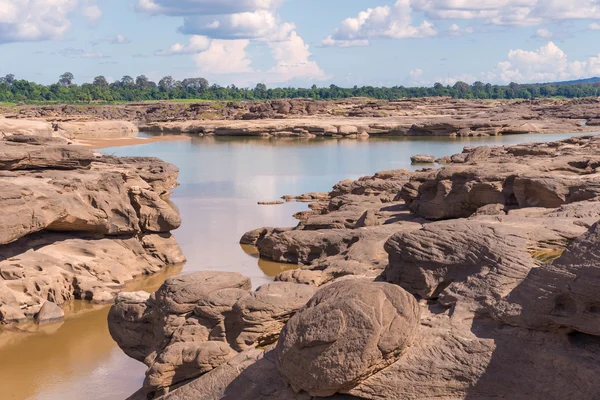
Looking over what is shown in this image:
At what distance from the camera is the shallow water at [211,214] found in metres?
14.9

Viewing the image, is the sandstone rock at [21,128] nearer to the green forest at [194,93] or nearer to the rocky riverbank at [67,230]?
the rocky riverbank at [67,230]

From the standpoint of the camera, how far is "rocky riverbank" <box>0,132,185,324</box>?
18.2 metres

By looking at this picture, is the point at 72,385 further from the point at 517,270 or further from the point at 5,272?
the point at 517,270

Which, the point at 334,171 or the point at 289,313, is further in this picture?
the point at 334,171

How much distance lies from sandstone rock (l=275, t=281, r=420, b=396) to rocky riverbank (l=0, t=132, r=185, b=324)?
10519 millimetres

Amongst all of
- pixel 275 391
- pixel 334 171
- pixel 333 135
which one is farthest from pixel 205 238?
pixel 333 135

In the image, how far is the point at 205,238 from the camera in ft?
90.4

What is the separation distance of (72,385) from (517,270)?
8.82 metres

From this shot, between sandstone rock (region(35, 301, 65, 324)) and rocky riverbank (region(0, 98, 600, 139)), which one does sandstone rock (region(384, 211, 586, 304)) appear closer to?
sandstone rock (region(35, 301, 65, 324))

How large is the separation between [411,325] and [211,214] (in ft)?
78.7

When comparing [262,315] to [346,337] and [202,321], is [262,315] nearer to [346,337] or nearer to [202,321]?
[202,321]

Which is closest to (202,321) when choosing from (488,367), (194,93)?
(488,367)

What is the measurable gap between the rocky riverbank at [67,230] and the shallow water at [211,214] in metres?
0.68

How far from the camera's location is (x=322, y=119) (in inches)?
3514
